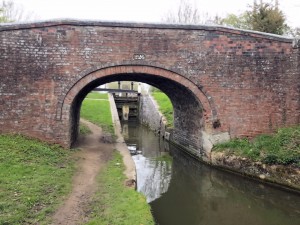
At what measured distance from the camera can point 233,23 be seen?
29078mm

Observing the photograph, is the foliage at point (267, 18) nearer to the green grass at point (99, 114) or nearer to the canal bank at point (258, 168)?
the canal bank at point (258, 168)

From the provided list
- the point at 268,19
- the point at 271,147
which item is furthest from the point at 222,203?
the point at 268,19

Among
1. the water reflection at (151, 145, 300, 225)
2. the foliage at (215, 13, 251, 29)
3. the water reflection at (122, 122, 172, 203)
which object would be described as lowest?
the water reflection at (151, 145, 300, 225)

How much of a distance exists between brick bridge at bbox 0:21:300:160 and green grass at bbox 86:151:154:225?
3.43m

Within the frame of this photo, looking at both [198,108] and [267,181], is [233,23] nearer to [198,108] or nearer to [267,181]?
[198,108]

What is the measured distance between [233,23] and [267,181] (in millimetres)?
Answer: 23022

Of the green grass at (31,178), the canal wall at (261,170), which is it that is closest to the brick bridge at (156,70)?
the canal wall at (261,170)

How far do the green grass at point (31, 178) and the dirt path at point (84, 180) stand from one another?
20 centimetres

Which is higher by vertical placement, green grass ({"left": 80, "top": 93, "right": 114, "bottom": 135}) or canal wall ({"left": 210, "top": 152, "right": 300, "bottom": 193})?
green grass ({"left": 80, "top": 93, "right": 114, "bottom": 135})

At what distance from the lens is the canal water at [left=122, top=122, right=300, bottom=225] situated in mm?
7016

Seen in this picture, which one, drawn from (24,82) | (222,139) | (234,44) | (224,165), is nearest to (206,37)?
(234,44)

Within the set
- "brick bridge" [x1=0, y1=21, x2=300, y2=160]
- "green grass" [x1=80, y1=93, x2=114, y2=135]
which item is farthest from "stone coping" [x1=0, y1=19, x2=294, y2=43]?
"green grass" [x1=80, y1=93, x2=114, y2=135]

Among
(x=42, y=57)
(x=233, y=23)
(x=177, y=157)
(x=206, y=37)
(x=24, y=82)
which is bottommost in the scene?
(x=177, y=157)

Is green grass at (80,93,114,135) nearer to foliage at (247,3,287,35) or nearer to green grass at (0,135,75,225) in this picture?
green grass at (0,135,75,225)
